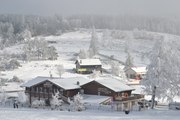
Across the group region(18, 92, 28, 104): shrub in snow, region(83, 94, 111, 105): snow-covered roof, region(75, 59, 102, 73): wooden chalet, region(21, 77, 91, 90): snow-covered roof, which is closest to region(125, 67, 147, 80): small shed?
region(75, 59, 102, 73): wooden chalet

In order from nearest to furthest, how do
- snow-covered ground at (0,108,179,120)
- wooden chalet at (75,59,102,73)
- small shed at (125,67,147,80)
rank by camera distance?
snow-covered ground at (0,108,179,120) → small shed at (125,67,147,80) → wooden chalet at (75,59,102,73)

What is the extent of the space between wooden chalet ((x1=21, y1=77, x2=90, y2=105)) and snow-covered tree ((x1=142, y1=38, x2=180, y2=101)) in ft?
59.7

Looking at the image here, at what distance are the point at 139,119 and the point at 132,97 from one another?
99.2 feet

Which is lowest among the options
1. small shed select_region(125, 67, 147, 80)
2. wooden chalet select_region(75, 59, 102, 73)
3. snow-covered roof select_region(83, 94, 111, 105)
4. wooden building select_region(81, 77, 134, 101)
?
snow-covered roof select_region(83, 94, 111, 105)

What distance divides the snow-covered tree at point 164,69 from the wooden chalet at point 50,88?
18.2 meters

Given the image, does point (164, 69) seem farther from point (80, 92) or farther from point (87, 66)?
point (87, 66)

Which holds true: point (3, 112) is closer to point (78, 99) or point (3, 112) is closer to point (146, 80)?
point (78, 99)

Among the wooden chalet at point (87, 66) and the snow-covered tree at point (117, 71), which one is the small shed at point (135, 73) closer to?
the snow-covered tree at point (117, 71)

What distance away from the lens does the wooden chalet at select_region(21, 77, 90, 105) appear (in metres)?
72.1

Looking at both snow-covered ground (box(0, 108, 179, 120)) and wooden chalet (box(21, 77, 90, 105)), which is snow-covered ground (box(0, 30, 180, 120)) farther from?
wooden chalet (box(21, 77, 90, 105))

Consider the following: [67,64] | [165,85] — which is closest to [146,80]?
[165,85]

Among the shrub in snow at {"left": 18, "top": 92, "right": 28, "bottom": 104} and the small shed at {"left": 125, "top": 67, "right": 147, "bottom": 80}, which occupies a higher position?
the small shed at {"left": 125, "top": 67, "right": 147, "bottom": 80}

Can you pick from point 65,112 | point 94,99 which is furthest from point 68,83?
point 65,112

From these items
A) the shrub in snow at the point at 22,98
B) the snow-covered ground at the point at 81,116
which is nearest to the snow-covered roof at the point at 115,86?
the shrub in snow at the point at 22,98
